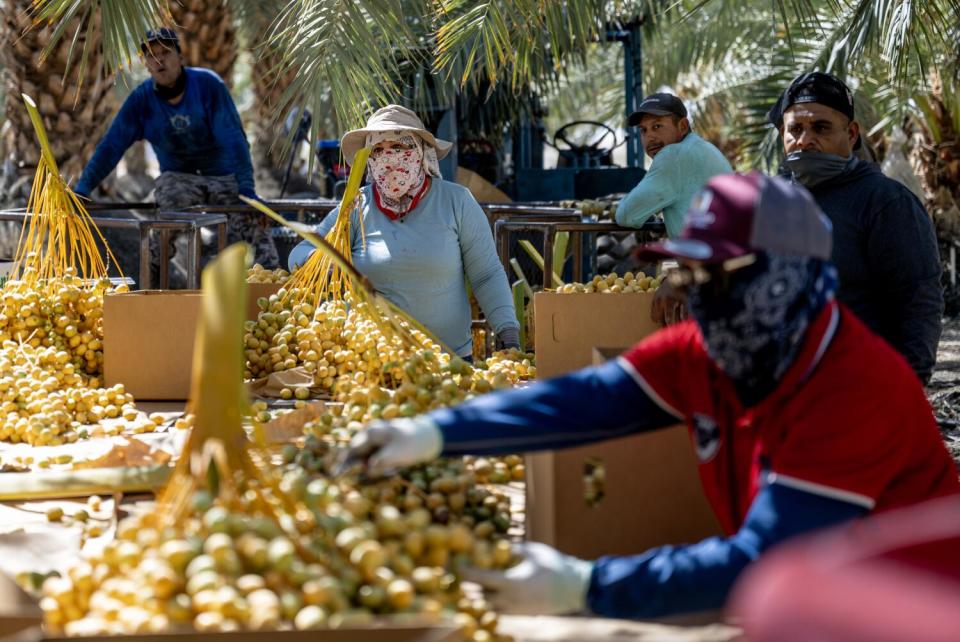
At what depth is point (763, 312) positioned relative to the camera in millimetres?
1864

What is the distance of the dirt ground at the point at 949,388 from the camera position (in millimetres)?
6516

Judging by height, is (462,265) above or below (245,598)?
above

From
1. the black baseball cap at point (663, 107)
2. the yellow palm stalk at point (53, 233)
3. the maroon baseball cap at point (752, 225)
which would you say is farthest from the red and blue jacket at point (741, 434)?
the black baseball cap at point (663, 107)

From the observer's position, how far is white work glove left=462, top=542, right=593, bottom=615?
1.77m

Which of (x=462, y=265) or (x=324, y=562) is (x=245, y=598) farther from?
(x=462, y=265)

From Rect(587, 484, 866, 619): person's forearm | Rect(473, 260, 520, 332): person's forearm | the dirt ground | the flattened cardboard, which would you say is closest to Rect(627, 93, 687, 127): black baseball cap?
Rect(473, 260, 520, 332): person's forearm

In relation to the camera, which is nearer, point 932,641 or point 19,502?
point 932,641

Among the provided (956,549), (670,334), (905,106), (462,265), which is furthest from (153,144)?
(905,106)

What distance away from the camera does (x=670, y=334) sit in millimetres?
2150

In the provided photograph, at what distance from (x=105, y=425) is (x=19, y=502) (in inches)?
26.1

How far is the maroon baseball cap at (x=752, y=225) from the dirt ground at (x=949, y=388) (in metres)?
4.02

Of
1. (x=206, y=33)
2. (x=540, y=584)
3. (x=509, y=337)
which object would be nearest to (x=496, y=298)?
(x=509, y=337)

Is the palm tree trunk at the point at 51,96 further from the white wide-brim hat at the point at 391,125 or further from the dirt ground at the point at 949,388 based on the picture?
the dirt ground at the point at 949,388

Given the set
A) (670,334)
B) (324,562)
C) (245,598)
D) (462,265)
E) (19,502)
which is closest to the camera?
(245,598)
